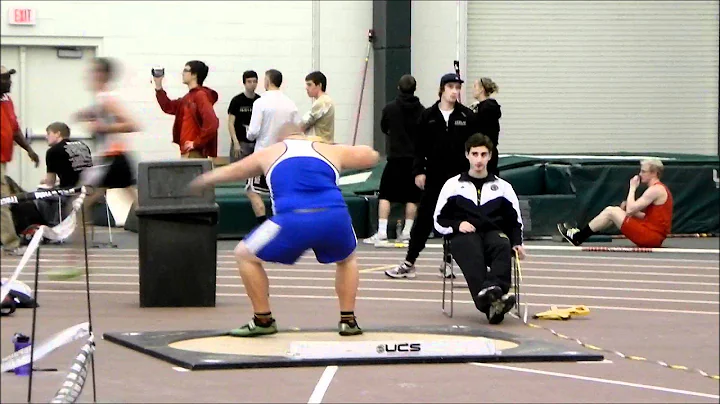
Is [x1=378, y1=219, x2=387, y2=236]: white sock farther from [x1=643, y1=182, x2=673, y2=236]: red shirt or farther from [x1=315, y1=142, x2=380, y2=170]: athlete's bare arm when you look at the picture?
[x1=315, y1=142, x2=380, y2=170]: athlete's bare arm

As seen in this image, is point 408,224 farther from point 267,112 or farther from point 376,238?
point 267,112

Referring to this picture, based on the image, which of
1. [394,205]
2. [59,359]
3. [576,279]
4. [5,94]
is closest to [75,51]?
[394,205]

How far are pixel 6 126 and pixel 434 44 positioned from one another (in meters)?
19.3

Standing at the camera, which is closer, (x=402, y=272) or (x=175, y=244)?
(x=175, y=244)

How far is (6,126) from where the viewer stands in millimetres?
5082

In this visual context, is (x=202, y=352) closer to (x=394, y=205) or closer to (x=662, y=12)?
(x=394, y=205)

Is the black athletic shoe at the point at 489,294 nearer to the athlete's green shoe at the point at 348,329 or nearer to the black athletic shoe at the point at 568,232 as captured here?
the athlete's green shoe at the point at 348,329

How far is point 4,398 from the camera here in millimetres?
5617

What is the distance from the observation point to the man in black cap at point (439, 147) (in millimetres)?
13008

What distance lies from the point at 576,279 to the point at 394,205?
429 centimetres

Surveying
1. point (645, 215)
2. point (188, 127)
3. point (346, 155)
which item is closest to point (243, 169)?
point (346, 155)

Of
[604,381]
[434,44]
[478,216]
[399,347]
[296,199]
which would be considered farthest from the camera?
[434,44]

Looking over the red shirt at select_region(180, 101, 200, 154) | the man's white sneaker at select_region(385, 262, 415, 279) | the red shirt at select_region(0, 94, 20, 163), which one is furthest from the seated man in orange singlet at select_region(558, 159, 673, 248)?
the red shirt at select_region(0, 94, 20, 163)

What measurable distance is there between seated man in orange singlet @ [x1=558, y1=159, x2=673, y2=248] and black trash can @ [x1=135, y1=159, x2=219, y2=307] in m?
6.81
